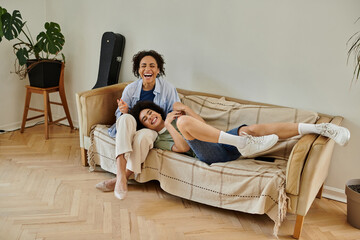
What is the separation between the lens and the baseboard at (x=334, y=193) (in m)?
2.69

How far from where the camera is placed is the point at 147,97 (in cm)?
292

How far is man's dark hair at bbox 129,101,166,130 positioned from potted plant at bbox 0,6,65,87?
131 centimetres

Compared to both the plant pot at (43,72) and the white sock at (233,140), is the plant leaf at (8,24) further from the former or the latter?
the white sock at (233,140)

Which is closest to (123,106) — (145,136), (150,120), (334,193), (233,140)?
(150,120)

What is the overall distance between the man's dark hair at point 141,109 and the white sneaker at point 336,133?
117 cm

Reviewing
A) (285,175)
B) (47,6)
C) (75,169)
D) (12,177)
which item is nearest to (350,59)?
(285,175)

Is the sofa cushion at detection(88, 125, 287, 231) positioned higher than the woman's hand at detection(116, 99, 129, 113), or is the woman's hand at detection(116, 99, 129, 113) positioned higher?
the woman's hand at detection(116, 99, 129, 113)

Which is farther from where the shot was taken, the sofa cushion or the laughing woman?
the laughing woman

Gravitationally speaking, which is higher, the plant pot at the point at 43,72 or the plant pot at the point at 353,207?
the plant pot at the point at 43,72

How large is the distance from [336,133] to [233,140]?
0.61 m

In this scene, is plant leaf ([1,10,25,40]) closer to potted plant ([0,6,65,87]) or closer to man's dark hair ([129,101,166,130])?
potted plant ([0,6,65,87])

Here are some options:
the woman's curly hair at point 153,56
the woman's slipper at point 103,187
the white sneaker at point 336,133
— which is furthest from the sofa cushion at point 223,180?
the woman's curly hair at point 153,56

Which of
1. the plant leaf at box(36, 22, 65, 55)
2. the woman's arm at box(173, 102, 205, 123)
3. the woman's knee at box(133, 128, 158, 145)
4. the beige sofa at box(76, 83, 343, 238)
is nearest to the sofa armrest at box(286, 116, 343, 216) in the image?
the beige sofa at box(76, 83, 343, 238)

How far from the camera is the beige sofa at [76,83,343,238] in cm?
210
